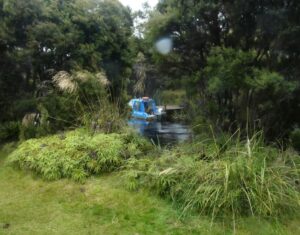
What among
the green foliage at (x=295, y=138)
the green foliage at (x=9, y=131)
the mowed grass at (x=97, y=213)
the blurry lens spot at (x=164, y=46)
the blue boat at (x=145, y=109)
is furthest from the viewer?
the blue boat at (x=145, y=109)

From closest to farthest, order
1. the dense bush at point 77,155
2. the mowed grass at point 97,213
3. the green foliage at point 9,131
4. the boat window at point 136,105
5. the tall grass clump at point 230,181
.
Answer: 1. the mowed grass at point 97,213
2. the tall grass clump at point 230,181
3. the dense bush at point 77,155
4. the green foliage at point 9,131
5. the boat window at point 136,105

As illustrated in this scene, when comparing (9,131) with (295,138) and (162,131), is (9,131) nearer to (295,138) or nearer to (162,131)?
(162,131)

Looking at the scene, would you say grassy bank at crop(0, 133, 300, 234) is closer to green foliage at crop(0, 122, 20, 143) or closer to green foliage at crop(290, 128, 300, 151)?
green foliage at crop(290, 128, 300, 151)

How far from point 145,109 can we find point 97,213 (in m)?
6.33

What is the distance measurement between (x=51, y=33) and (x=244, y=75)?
13.2 feet

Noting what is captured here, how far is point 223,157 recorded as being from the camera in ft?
12.6

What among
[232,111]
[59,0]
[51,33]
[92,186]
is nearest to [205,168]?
[92,186]

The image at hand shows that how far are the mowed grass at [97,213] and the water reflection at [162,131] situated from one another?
211 cm

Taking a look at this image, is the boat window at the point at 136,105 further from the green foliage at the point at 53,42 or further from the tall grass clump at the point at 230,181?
the tall grass clump at the point at 230,181

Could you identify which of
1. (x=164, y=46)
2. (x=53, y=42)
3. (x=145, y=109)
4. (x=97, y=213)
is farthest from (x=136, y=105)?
(x=97, y=213)

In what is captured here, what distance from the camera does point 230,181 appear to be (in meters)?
3.34

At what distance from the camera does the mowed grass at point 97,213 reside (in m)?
3.08

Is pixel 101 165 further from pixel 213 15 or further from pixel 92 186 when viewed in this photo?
pixel 213 15

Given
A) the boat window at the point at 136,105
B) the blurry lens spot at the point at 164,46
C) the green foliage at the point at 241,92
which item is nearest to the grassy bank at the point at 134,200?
the green foliage at the point at 241,92
